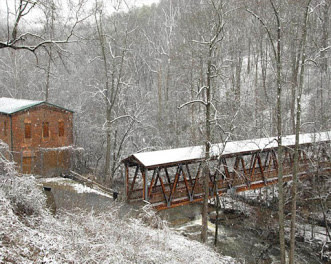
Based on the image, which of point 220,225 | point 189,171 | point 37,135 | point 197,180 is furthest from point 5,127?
point 220,225

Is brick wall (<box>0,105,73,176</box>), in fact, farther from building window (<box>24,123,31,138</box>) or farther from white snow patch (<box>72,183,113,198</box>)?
white snow patch (<box>72,183,113,198</box>)

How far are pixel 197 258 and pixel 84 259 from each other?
3.50 metres

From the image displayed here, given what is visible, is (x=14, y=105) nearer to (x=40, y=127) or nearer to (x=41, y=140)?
(x=40, y=127)

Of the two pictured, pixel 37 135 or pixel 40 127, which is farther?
pixel 40 127

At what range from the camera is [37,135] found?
66.9 feet

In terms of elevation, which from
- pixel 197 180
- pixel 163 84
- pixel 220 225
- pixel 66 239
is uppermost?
pixel 163 84

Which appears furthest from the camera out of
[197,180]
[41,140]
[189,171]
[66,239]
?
[41,140]

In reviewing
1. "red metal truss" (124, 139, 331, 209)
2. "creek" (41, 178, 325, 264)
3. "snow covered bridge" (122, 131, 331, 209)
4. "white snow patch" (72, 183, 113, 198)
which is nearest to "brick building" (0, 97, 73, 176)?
"creek" (41, 178, 325, 264)

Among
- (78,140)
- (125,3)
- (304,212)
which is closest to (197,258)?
(304,212)

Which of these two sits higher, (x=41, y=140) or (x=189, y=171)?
(x=41, y=140)

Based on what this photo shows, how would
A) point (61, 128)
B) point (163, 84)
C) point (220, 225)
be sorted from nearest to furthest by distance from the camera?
point (220, 225)
point (61, 128)
point (163, 84)

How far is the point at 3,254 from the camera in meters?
5.46

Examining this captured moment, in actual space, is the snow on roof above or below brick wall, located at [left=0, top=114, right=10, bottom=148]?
above

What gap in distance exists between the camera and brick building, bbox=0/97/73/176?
1961 cm
